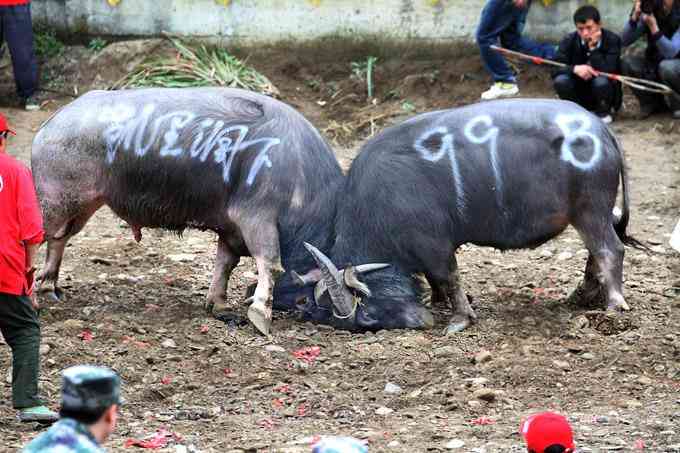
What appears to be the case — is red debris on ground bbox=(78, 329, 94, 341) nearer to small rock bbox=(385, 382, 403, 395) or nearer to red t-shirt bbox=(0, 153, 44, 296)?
red t-shirt bbox=(0, 153, 44, 296)

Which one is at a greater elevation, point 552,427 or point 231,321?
point 552,427

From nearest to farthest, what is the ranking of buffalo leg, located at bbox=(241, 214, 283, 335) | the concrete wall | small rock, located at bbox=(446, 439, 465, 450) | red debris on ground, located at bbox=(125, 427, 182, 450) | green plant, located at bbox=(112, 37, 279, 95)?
small rock, located at bbox=(446, 439, 465, 450) < red debris on ground, located at bbox=(125, 427, 182, 450) < buffalo leg, located at bbox=(241, 214, 283, 335) < green plant, located at bbox=(112, 37, 279, 95) < the concrete wall

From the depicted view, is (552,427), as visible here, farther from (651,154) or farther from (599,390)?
(651,154)

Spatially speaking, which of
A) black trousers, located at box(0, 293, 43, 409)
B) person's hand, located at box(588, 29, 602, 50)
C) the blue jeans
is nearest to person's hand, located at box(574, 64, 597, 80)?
person's hand, located at box(588, 29, 602, 50)

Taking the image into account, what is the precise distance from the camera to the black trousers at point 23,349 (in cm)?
582

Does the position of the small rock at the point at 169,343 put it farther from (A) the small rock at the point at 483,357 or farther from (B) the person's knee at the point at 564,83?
(B) the person's knee at the point at 564,83

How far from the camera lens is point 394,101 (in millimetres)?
12203

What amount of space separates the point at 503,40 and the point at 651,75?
4.80 feet

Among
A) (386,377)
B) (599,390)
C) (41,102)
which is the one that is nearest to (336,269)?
(386,377)

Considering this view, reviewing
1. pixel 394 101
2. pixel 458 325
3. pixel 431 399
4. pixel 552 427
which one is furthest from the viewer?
pixel 394 101

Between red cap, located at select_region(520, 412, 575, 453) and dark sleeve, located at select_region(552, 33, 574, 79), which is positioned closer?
red cap, located at select_region(520, 412, 575, 453)

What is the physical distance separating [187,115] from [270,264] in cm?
108

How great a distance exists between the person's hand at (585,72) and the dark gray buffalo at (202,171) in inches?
164

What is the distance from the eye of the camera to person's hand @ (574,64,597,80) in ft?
36.7
